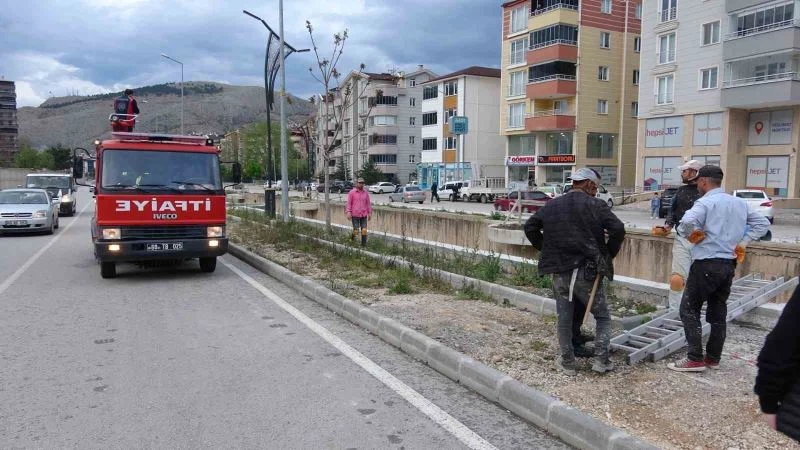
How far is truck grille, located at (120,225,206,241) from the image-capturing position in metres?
9.77

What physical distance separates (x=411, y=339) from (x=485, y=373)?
1.28 m

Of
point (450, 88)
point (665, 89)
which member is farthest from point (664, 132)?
point (450, 88)

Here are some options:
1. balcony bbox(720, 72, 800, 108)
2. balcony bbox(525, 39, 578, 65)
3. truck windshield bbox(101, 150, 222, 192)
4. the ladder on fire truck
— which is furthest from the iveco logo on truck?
balcony bbox(525, 39, 578, 65)

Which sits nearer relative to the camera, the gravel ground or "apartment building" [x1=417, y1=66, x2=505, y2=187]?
the gravel ground

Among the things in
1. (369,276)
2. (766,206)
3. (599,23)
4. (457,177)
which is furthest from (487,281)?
(457,177)

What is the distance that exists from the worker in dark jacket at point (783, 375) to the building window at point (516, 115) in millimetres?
54005

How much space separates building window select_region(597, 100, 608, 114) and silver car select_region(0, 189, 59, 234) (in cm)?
4335

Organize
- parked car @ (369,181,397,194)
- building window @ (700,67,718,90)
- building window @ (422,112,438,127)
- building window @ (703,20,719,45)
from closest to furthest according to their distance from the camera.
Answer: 1. building window @ (703,20,719,45)
2. building window @ (700,67,718,90)
3. building window @ (422,112,438,127)
4. parked car @ (369,181,397,194)

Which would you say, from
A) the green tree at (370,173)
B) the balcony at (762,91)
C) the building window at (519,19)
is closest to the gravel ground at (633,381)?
the balcony at (762,91)

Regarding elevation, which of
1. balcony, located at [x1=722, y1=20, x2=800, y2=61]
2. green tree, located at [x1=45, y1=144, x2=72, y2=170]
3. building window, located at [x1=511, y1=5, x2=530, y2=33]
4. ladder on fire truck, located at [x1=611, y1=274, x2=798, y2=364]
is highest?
building window, located at [x1=511, y1=5, x2=530, y2=33]

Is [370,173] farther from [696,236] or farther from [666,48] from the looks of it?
[696,236]

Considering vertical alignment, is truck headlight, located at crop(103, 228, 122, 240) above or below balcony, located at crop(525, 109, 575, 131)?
below

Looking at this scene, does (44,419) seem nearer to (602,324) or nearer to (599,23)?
(602,324)

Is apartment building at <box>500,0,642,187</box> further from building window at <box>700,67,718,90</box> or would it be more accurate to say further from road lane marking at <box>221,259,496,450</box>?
road lane marking at <box>221,259,496,450</box>
